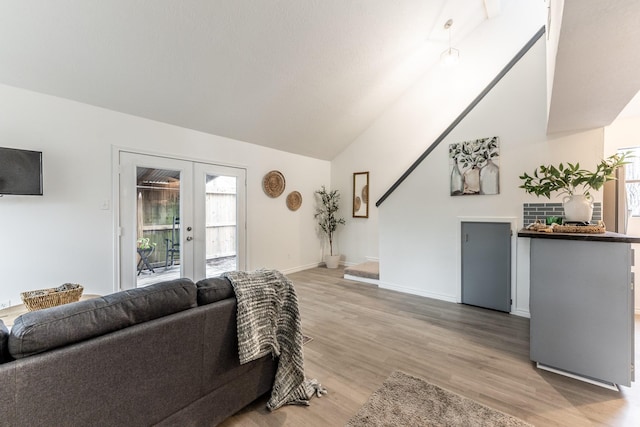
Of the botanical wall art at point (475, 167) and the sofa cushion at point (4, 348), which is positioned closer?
the sofa cushion at point (4, 348)

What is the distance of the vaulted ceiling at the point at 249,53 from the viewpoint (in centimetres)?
212

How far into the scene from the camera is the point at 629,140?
10.6 ft

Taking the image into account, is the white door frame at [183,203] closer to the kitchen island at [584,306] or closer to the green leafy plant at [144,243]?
the green leafy plant at [144,243]

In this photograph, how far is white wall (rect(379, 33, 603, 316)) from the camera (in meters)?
3.13

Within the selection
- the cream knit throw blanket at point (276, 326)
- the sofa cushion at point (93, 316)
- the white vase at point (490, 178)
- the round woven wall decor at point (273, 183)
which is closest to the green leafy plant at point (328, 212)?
the round woven wall decor at point (273, 183)

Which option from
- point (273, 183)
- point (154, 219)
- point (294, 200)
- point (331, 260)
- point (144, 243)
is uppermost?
point (273, 183)

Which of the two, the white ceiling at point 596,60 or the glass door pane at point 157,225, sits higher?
the white ceiling at point 596,60

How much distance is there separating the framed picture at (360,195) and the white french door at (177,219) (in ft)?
8.20

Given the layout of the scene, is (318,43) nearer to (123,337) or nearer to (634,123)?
(123,337)

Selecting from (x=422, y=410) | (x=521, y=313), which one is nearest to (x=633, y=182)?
(x=521, y=313)

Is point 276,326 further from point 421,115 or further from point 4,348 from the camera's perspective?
point 421,115

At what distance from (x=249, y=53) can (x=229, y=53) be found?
219mm

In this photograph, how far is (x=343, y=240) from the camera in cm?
621

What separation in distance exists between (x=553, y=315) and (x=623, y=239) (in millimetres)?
719
